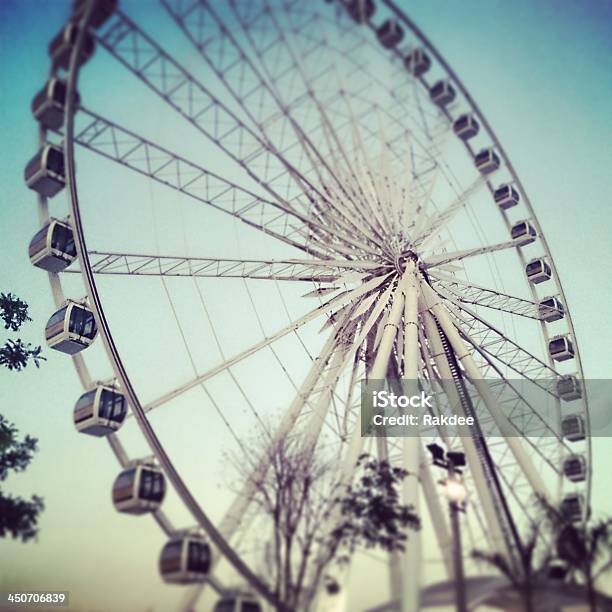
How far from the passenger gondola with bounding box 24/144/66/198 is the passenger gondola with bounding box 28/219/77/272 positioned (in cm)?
103

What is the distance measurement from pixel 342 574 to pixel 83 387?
27.8 ft

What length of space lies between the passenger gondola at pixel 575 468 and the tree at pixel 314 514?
273 inches

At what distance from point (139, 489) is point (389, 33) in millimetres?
18144

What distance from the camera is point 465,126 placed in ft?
79.3

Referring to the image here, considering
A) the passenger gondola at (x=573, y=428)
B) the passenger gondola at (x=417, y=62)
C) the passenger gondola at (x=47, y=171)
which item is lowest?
the passenger gondola at (x=573, y=428)

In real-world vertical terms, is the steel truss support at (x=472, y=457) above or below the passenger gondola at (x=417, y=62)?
below

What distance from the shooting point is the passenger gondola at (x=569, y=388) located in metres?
21.6

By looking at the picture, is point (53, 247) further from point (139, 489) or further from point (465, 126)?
point (465, 126)

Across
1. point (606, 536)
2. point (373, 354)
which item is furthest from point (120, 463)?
point (606, 536)

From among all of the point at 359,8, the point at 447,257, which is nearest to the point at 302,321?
the point at 447,257

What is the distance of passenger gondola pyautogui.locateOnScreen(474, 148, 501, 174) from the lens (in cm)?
2430

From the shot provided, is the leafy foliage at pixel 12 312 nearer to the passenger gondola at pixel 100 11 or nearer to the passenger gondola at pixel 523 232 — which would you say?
the passenger gondola at pixel 100 11

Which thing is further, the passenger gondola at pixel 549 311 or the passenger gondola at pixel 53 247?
the passenger gondola at pixel 549 311

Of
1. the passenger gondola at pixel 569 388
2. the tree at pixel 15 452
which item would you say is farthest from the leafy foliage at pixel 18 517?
the passenger gondola at pixel 569 388
